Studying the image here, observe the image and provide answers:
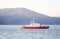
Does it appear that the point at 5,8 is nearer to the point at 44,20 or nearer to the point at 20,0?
the point at 20,0

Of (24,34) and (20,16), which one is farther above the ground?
(20,16)

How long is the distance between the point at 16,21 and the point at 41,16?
1.57 feet

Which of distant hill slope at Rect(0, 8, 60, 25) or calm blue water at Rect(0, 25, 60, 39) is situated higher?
distant hill slope at Rect(0, 8, 60, 25)

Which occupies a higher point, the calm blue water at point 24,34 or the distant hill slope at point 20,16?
the distant hill slope at point 20,16

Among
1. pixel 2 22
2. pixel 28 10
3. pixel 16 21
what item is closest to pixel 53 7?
pixel 28 10

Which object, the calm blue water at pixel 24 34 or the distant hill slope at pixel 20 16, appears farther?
the calm blue water at pixel 24 34

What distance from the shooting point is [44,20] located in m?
3.76

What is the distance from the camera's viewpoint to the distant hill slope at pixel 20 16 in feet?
12.1

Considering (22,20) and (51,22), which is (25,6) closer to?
(22,20)

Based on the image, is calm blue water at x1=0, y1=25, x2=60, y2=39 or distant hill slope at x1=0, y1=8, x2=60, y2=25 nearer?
distant hill slope at x1=0, y1=8, x2=60, y2=25

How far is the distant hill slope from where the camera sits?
12.1 feet

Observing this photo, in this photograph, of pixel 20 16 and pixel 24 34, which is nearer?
pixel 20 16

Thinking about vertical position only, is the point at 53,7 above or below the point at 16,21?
above

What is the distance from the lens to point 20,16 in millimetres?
3738
